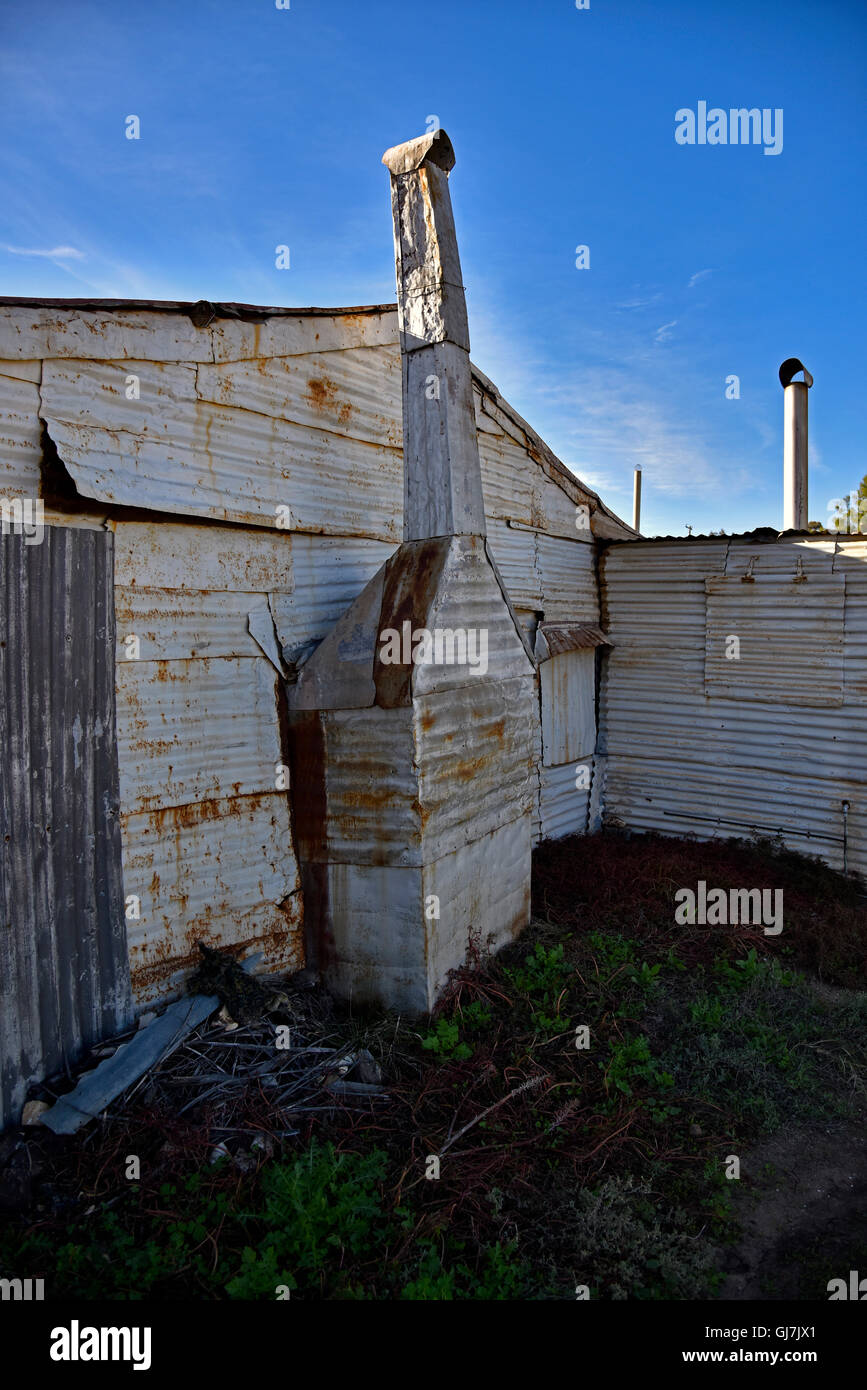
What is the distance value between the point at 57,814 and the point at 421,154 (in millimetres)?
5586

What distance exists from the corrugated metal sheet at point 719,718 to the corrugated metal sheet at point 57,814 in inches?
314

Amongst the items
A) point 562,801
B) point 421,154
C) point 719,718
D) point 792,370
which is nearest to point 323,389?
point 421,154

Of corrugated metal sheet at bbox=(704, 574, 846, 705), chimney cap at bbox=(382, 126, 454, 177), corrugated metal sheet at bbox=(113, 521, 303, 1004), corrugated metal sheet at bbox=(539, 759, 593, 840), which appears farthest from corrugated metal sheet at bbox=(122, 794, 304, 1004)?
corrugated metal sheet at bbox=(704, 574, 846, 705)

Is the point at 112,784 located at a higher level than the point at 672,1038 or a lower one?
higher

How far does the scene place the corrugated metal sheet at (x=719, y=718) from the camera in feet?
31.6

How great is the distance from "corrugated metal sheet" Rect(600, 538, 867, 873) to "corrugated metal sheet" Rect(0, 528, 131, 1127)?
314 inches

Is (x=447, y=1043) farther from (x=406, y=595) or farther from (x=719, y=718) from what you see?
(x=719, y=718)

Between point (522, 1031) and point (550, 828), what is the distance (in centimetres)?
454

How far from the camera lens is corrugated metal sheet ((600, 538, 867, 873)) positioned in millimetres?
9617

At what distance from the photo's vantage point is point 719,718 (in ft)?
34.7

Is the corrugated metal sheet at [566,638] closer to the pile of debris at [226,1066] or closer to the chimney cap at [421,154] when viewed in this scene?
the chimney cap at [421,154]
